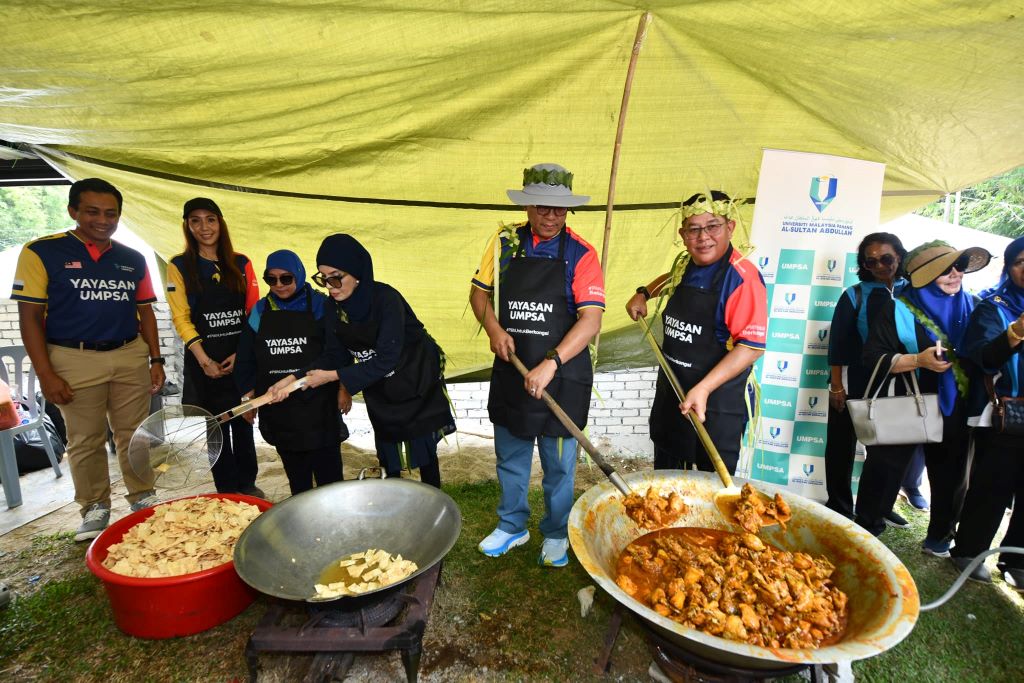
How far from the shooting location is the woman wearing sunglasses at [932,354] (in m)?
2.60

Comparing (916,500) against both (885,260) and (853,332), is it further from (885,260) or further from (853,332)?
(885,260)

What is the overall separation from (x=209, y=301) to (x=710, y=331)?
9.32ft

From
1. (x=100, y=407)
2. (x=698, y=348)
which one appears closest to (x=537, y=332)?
(x=698, y=348)

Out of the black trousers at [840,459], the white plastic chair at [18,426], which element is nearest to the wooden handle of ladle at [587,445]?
the black trousers at [840,459]

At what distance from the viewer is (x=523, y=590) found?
2557 mm

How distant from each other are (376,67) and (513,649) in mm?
2748

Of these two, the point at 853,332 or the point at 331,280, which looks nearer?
the point at 331,280

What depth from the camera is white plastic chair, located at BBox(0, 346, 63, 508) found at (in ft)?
11.0

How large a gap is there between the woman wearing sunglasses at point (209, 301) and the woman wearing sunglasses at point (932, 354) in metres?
3.71

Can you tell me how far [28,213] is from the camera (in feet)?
54.1

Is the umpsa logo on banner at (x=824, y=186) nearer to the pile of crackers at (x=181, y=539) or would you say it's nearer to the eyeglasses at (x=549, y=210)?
the eyeglasses at (x=549, y=210)

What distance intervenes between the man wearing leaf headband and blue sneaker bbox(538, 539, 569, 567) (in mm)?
801

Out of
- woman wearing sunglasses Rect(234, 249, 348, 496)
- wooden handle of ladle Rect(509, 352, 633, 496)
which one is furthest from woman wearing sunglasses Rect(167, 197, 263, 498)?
wooden handle of ladle Rect(509, 352, 633, 496)

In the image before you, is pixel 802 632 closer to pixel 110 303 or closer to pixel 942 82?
pixel 942 82
